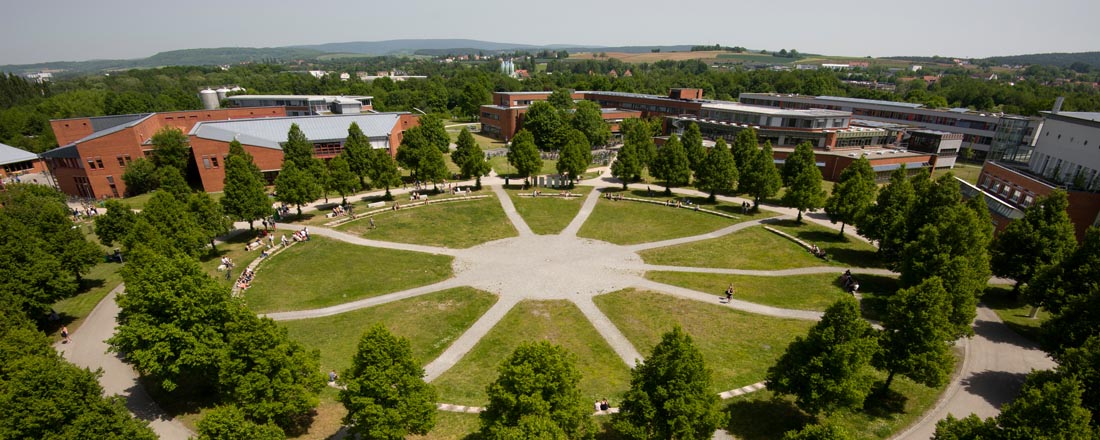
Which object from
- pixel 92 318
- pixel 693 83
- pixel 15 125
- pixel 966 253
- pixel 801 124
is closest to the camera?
pixel 966 253

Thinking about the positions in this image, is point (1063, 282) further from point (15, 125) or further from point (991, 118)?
point (15, 125)

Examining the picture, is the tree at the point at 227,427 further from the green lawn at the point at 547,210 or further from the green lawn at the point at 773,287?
the green lawn at the point at 547,210

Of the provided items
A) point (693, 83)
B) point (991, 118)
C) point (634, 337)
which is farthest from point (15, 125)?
point (991, 118)

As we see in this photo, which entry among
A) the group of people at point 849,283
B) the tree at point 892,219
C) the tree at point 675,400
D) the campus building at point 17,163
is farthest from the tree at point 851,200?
the campus building at point 17,163

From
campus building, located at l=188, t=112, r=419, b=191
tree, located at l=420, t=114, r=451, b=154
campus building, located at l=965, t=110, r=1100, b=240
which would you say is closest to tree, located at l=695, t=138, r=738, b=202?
campus building, located at l=965, t=110, r=1100, b=240

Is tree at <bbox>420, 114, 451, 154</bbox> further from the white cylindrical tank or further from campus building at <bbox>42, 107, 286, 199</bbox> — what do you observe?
the white cylindrical tank
